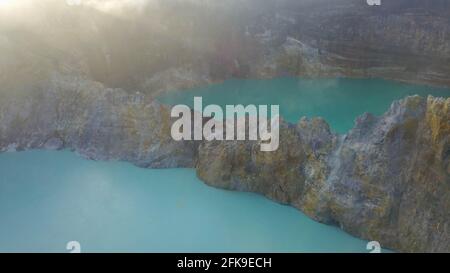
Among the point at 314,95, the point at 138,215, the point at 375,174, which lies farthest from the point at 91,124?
the point at 314,95

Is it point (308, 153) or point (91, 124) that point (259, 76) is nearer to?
point (91, 124)

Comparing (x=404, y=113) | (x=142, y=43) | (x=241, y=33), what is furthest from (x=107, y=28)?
(x=404, y=113)

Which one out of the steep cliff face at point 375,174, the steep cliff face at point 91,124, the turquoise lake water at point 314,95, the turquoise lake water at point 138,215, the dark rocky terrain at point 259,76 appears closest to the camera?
the steep cliff face at point 375,174

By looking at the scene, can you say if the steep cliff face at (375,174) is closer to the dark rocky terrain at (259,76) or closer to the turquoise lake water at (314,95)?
the dark rocky terrain at (259,76)

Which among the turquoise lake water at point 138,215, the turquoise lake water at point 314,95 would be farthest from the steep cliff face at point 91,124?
the turquoise lake water at point 314,95

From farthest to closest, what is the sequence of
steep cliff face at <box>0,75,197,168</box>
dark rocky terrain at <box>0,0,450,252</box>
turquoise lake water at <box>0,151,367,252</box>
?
steep cliff face at <box>0,75,197,168</box> → turquoise lake water at <box>0,151,367,252</box> → dark rocky terrain at <box>0,0,450,252</box>

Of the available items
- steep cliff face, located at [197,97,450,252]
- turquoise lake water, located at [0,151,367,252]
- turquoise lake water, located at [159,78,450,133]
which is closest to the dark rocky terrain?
steep cliff face, located at [197,97,450,252]

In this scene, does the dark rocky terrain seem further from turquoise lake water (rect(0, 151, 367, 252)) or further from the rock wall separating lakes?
turquoise lake water (rect(0, 151, 367, 252))
